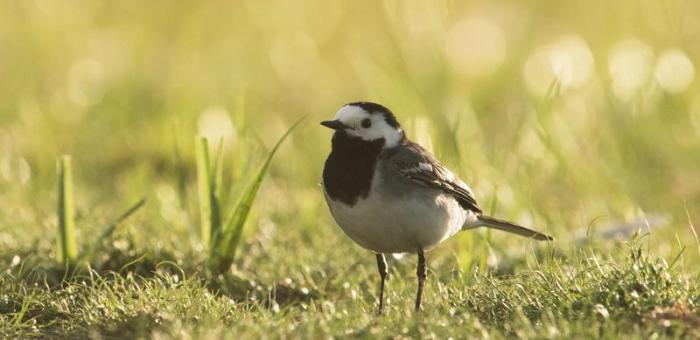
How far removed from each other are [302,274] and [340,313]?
52.4 inches

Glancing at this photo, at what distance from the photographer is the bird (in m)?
5.05

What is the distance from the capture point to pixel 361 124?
5.22 metres

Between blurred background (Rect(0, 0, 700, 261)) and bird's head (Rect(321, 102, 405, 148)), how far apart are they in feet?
2.70

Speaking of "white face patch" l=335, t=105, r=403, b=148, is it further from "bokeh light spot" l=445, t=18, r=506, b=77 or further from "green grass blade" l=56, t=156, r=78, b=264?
"bokeh light spot" l=445, t=18, r=506, b=77

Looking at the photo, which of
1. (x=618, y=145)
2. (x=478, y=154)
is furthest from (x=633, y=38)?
(x=478, y=154)

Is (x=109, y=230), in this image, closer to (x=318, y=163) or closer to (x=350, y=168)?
(x=350, y=168)

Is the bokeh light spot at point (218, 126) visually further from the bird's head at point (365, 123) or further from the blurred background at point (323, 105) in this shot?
the bird's head at point (365, 123)

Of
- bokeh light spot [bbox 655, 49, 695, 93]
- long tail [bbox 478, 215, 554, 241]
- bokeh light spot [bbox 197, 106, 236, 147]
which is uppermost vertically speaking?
bokeh light spot [bbox 655, 49, 695, 93]

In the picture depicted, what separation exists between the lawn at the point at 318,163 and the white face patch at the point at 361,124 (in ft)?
2.29

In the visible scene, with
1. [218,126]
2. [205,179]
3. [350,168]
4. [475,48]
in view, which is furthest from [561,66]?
[350,168]

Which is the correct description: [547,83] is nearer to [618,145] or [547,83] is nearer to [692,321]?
[618,145]

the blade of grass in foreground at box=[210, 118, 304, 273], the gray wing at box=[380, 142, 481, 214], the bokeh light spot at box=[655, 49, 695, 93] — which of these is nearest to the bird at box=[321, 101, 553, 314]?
the gray wing at box=[380, 142, 481, 214]

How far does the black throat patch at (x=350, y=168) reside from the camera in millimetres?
5066

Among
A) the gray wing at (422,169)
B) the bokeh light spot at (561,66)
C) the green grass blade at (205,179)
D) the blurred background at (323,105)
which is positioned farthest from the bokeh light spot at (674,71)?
the green grass blade at (205,179)
